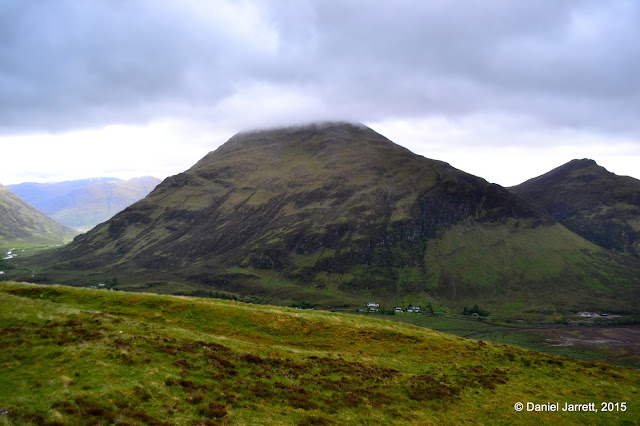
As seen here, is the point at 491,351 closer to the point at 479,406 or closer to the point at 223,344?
the point at 479,406

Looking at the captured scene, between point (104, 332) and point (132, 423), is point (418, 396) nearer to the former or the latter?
point (132, 423)

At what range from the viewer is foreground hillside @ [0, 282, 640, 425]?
20422 millimetres

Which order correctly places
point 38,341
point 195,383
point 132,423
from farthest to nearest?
point 38,341 < point 195,383 < point 132,423

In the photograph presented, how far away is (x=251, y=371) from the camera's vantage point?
28.5 metres

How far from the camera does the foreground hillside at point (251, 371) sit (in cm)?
2042

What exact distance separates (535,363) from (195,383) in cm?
4219

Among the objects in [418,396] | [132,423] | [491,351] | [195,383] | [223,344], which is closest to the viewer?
[132,423]

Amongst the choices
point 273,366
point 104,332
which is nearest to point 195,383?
point 273,366

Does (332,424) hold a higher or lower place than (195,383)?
lower

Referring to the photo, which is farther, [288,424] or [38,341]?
[38,341]

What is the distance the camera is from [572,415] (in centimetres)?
3034

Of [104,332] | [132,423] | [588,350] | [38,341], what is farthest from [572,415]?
[588,350]

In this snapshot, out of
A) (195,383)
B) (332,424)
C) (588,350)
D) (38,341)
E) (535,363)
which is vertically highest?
(38,341)

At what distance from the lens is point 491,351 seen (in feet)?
153
